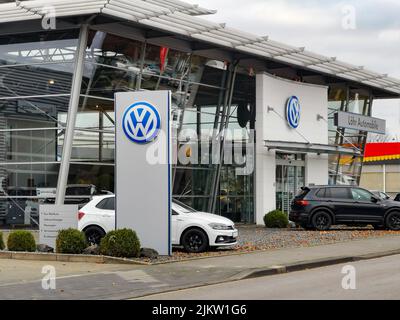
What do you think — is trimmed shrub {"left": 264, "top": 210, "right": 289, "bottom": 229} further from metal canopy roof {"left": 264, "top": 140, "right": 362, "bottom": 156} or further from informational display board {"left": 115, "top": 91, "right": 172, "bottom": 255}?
informational display board {"left": 115, "top": 91, "right": 172, "bottom": 255}

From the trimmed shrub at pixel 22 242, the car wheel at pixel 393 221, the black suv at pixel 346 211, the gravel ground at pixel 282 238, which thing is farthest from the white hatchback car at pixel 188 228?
the car wheel at pixel 393 221

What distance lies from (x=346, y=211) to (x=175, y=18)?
359 inches

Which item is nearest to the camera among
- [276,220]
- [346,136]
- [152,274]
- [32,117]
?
[152,274]

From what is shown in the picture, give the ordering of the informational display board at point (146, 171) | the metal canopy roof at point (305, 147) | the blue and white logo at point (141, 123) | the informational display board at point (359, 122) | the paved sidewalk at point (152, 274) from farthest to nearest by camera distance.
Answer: the informational display board at point (359, 122), the metal canopy roof at point (305, 147), the blue and white logo at point (141, 123), the informational display board at point (146, 171), the paved sidewalk at point (152, 274)

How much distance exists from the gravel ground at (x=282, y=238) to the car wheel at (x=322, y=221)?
31 cm

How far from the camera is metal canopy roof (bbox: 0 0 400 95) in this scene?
75.4 feet

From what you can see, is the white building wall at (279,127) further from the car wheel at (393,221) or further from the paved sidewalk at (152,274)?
the paved sidewalk at (152,274)

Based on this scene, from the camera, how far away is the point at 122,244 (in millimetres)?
16297

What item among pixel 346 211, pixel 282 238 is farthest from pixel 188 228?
pixel 346 211

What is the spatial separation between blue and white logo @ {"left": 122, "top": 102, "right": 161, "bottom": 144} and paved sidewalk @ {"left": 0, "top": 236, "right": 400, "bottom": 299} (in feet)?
10.2

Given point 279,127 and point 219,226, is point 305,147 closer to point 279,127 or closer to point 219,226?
point 279,127

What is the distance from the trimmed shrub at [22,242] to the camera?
17906mm
